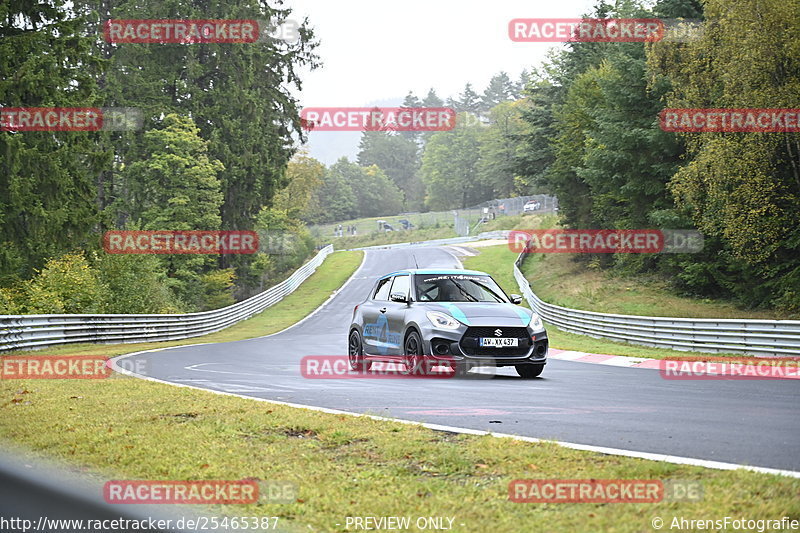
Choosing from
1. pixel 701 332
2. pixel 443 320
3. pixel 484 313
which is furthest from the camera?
pixel 701 332

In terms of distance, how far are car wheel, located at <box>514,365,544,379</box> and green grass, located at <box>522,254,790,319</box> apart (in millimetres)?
18359

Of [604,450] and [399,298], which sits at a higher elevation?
[399,298]

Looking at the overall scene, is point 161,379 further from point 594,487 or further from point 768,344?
point 768,344

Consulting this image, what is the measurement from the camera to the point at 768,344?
19234mm

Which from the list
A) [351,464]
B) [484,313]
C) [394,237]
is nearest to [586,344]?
[484,313]

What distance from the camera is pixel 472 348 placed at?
13047 millimetres

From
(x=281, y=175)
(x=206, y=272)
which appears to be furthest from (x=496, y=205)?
(x=206, y=272)

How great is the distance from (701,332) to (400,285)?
33.9ft

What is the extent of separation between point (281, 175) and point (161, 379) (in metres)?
43.4

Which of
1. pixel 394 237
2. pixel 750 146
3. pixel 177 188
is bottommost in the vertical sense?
pixel 394 237

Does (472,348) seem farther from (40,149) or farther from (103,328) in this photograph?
(40,149)

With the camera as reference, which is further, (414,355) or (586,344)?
(586,344)

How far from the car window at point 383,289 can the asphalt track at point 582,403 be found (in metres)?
2.11

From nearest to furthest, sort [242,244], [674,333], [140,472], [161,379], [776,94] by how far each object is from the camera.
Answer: [140,472] → [161,379] → [674,333] → [776,94] → [242,244]
